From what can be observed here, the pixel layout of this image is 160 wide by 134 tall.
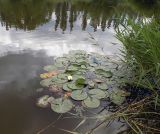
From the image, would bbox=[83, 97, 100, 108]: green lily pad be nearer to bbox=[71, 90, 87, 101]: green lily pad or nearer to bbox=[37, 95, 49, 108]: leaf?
bbox=[71, 90, 87, 101]: green lily pad

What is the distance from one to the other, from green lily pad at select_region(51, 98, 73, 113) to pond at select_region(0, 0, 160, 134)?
0.08 m

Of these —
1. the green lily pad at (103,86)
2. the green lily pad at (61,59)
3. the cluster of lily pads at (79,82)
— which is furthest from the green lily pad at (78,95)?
the green lily pad at (61,59)

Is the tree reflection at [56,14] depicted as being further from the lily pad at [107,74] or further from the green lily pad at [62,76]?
the green lily pad at [62,76]

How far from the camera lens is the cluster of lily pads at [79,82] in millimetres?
3059

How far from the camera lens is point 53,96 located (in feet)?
10.4

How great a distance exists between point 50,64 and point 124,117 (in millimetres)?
1750

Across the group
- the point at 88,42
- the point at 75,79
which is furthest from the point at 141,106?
the point at 88,42

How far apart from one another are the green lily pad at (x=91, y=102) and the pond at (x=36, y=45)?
29 cm

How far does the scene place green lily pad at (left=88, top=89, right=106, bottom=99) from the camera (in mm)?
3199

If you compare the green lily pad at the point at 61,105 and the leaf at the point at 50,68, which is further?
the leaf at the point at 50,68

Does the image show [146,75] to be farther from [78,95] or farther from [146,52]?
[78,95]

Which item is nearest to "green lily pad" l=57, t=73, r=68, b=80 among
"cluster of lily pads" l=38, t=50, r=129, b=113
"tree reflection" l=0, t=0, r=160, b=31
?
"cluster of lily pads" l=38, t=50, r=129, b=113

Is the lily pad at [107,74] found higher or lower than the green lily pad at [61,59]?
lower

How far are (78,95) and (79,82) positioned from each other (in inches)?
10.3
